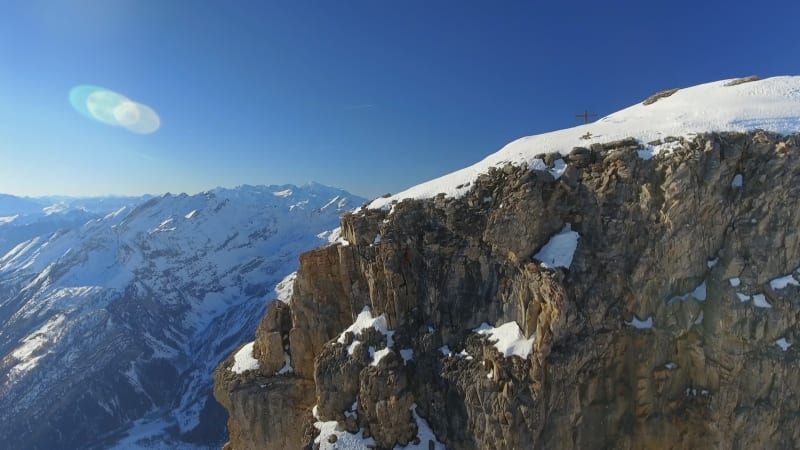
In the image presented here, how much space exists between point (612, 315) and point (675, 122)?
1687cm

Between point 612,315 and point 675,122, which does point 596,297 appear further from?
point 675,122

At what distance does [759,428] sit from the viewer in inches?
1174

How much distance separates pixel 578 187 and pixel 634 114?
545 inches

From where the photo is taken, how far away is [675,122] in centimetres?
3784

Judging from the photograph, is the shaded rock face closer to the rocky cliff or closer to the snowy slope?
the rocky cliff

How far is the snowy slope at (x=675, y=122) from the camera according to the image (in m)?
35.2

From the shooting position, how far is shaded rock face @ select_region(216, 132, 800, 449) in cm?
3058

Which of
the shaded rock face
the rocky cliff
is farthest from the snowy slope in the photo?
the shaded rock face

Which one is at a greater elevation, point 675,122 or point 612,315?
point 675,122

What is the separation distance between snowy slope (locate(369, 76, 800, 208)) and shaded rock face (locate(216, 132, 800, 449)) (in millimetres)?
1892

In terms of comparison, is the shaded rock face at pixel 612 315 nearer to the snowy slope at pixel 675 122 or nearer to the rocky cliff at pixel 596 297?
the rocky cliff at pixel 596 297

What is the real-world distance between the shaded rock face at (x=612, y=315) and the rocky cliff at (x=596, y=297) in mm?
101

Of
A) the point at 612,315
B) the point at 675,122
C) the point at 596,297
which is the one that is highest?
the point at 675,122

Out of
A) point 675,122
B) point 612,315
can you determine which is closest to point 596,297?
point 612,315
